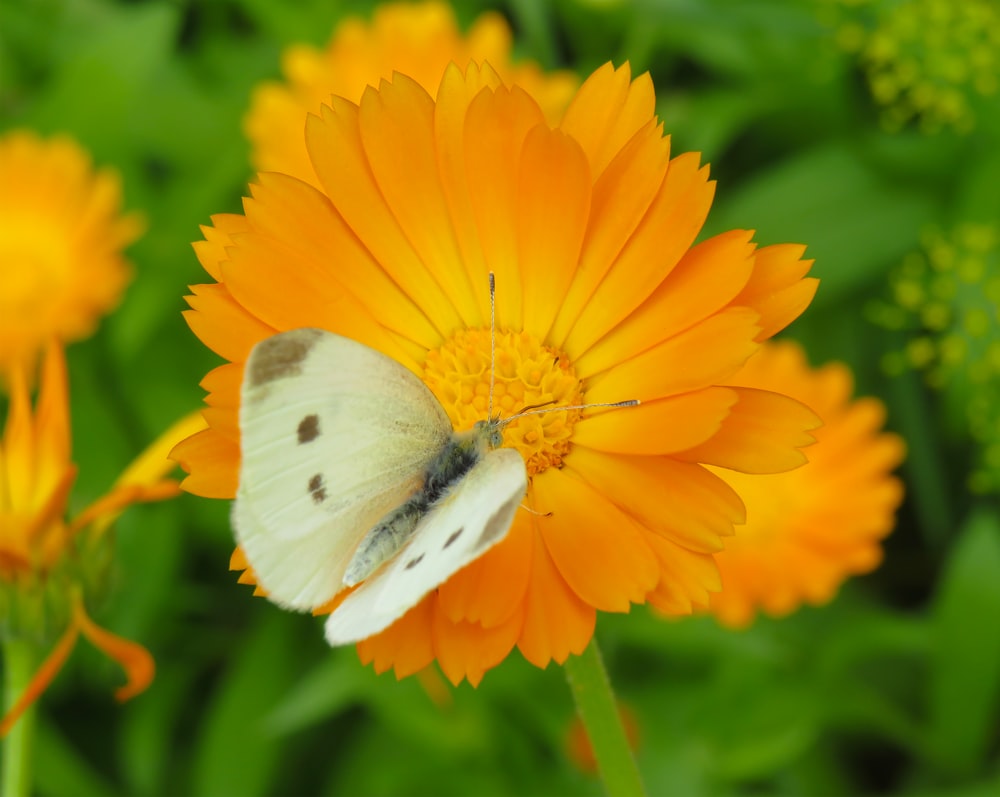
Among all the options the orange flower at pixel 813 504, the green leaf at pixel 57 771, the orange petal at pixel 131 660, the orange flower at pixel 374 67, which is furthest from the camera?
the orange flower at pixel 374 67

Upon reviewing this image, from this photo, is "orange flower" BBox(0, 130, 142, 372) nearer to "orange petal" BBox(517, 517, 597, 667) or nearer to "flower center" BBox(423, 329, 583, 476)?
"flower center" BBox(423, 329, 583, 476)

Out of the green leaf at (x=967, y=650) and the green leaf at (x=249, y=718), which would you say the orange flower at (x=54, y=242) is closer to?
the green leaf at (x=249, y=718)

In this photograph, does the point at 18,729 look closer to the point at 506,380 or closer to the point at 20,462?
the point at 20,462

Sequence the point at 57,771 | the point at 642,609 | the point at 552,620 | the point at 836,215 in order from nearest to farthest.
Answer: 1. the point at 552,620
2. the point at 642,609
3. the point at 57,771
4. the point at 836,215

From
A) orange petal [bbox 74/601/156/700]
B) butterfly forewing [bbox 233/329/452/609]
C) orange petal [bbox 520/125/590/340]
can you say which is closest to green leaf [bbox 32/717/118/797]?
orange petal [bbox 74/601/156/700]

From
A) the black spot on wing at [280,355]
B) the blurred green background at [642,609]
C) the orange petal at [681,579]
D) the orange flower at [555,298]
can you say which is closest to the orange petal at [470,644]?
the orange flower at [555,298]

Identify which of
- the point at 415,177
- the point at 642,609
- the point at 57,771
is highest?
the point at 415,177

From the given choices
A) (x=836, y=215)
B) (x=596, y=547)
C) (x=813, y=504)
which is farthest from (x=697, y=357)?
(x=836, y=215)
